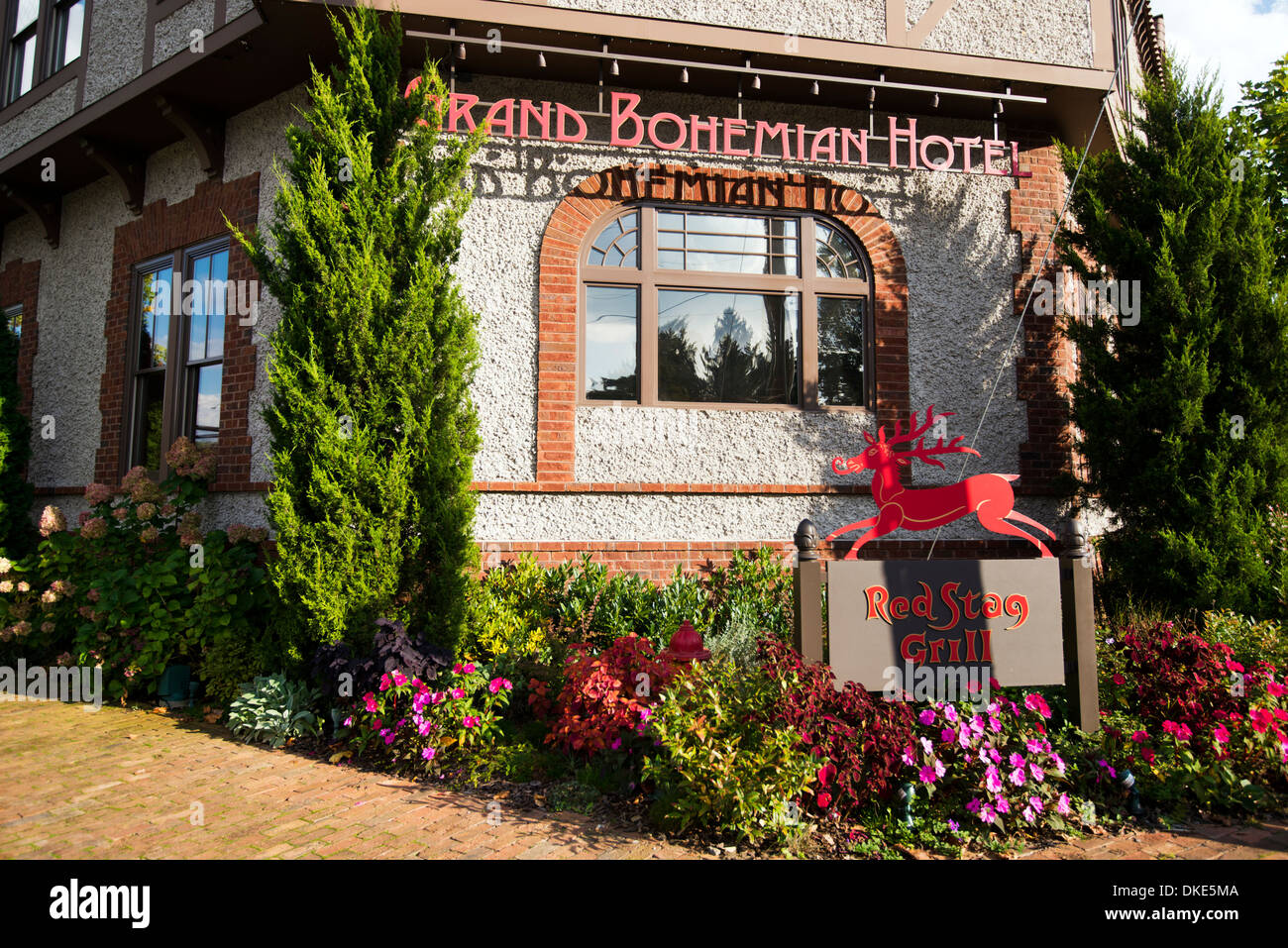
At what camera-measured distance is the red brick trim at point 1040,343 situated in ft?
22.1

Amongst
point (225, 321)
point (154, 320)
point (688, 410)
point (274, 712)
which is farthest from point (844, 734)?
point (154, 320)

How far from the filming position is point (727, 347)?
21.5 ft

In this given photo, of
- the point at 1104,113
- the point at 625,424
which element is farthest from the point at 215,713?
the point at 1104,113

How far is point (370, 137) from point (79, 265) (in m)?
5.65

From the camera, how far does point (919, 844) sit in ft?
11.3

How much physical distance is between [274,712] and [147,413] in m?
4.85

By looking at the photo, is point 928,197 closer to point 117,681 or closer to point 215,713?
point 215,713

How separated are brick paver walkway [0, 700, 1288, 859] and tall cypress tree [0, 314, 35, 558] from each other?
14.1ft

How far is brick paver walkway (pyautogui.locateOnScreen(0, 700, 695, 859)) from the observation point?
328 cm

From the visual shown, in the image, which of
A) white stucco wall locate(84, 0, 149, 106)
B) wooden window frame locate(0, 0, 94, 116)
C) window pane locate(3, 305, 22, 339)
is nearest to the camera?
white stucco wall locate(84, 0, 149, 106)
